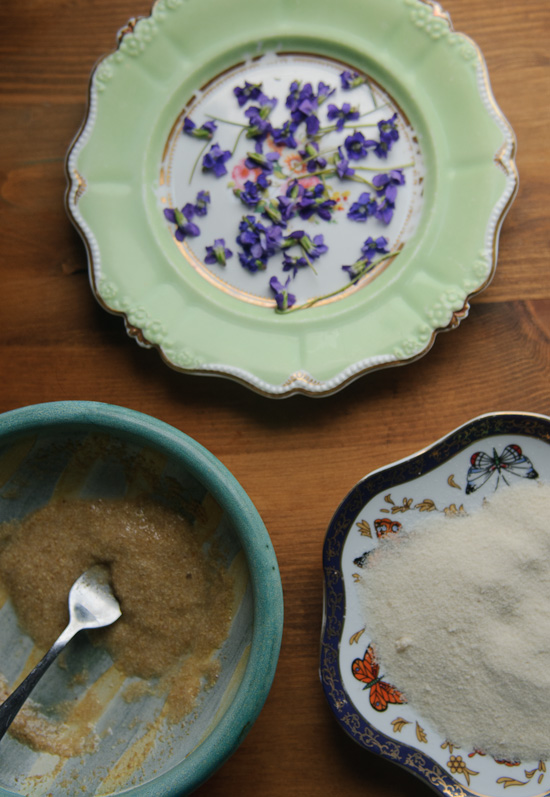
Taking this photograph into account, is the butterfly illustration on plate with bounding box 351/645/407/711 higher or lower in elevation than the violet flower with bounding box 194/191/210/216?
lower

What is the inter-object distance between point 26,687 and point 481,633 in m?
0.53

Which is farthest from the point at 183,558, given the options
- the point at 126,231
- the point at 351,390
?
the point at 126,231

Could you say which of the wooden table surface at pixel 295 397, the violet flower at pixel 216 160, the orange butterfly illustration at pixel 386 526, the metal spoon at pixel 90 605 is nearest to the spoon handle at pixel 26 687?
the metal spoon at pixel 90 605

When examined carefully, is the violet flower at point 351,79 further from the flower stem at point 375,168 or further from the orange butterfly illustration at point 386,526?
the orange butterfly illustration at point 386,526

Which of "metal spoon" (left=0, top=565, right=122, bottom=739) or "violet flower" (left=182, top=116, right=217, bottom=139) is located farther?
"violet flower" (left=182, top=116, right=217, bottom=139)

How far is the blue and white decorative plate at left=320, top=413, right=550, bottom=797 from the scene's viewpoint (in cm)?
76

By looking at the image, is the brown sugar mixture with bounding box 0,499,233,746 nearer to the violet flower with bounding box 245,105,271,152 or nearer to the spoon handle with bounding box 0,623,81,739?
the spoon handle with bounding box 0,623,81,739

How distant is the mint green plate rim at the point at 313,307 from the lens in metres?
0.81

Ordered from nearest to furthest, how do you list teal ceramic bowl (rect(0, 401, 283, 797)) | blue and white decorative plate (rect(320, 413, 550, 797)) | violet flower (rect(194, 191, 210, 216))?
teal ceramic bowl (rect(0, 401, 283, 797)) < blue and white decorative plate (rect(320, 413, 550, 797)) < violet flower (rect(194, 191, 210, 216))

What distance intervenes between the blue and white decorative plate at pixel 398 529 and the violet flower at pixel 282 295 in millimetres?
258

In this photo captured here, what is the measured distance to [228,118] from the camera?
883 millimetres

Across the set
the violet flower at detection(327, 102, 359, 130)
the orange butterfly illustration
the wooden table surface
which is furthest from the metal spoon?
A: the violet flower at detection(327, 102, 359, 130)

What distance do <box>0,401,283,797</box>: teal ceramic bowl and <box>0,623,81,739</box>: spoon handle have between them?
0.06 metres

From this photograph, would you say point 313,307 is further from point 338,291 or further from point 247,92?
point 247,92
